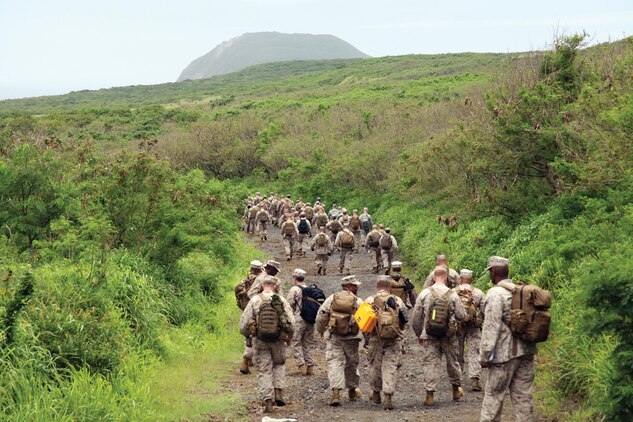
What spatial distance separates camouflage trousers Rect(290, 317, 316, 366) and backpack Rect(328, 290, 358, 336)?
176cm

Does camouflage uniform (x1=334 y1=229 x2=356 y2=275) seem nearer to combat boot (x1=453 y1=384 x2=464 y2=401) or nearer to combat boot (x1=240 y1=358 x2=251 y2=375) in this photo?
combat boot (x1=240 y1=358 x2=251 y2=375)

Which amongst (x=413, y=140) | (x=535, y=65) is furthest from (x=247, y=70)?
(x=535, y=65)

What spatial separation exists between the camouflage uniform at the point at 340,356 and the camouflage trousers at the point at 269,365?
2.23ft

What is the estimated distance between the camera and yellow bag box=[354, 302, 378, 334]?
946 cm

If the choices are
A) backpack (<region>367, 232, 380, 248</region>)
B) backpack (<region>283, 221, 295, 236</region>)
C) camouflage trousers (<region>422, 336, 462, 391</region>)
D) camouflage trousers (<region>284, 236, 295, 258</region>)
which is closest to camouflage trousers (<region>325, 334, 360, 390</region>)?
camouflage trousers (<region>422, 336, 462, 391</region>)

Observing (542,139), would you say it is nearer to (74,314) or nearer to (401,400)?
(401,400)

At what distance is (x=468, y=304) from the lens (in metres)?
10.7

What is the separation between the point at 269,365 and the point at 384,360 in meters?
1.58

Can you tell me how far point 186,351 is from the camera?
12.7 m

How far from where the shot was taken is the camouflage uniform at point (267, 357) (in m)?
9.59

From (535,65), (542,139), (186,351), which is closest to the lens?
(186,351)

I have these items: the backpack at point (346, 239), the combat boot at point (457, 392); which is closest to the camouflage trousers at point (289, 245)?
the backpack at point (346, 239)

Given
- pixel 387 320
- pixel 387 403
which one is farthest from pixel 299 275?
pixel 387 403

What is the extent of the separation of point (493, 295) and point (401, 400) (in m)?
2.88
